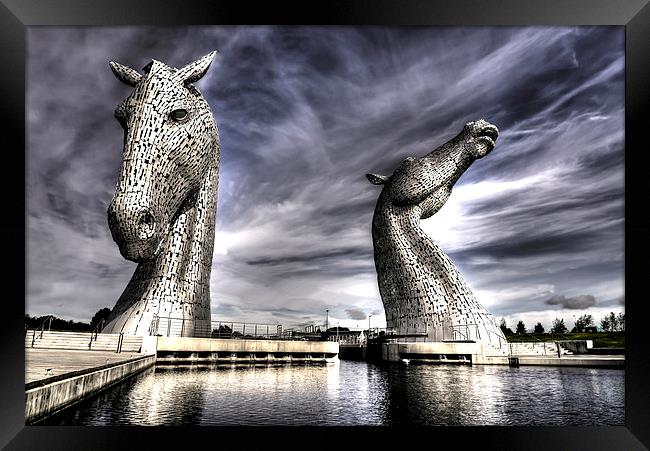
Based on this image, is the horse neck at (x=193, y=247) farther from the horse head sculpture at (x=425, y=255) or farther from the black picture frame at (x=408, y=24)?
Answer: the horse head sculpture at (x=425, y=255)

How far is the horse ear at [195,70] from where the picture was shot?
12430 millimetres

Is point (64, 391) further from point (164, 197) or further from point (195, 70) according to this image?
point (195, 70)

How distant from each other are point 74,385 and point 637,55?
719 cm

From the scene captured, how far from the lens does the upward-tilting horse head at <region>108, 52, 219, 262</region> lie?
35.3 feet

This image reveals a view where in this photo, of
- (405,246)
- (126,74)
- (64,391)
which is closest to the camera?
(64,391)

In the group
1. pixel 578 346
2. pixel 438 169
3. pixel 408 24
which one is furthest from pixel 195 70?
pixel 578 346

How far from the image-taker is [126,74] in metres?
12.7


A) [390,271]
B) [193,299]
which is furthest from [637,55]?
[390,271]

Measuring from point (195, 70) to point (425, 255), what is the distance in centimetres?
943

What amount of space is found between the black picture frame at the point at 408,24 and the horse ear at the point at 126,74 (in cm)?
630

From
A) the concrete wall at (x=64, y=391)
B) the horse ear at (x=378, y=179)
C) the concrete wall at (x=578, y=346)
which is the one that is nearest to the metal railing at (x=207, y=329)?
the concrete wall at (x=64, y=391)

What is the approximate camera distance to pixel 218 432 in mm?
5895

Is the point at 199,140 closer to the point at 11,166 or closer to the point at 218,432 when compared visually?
the point at 11,166

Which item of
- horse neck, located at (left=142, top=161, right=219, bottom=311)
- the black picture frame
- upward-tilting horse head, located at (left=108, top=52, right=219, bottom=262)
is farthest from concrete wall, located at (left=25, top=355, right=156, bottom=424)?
horse neck, located at (left=142, top=161, right=219, bottom=311)
